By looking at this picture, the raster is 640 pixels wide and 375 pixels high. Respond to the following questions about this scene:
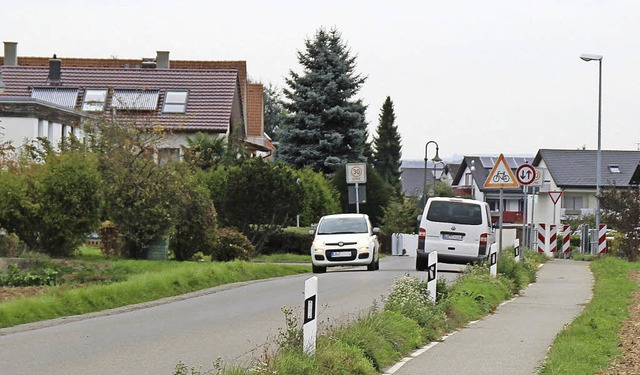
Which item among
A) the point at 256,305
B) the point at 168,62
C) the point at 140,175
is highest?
the point at 168,62

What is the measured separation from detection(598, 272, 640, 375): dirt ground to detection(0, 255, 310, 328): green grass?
26.7ft

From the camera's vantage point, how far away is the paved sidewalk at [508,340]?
42.5 ft

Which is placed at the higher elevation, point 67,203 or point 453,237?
point 67,203

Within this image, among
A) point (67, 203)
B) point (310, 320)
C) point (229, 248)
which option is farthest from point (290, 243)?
point (310, 320)

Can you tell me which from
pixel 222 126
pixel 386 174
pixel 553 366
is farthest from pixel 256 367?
pixel 386 174

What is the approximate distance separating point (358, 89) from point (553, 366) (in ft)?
201

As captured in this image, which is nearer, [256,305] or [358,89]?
[256,305]

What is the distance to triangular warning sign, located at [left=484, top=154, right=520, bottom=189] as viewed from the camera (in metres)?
25.9

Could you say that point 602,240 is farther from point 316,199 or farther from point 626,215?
point 316,199

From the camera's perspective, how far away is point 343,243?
33.6m

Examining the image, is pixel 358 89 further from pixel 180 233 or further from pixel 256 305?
pixel 256 305

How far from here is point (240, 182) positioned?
44688 millimetres

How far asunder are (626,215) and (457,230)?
519 inches

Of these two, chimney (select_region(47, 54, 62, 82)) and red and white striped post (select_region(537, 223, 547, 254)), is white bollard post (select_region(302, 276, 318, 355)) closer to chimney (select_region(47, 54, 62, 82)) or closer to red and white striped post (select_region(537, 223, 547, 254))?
red and white striped post (select_region(537, 223, 547, 254))
